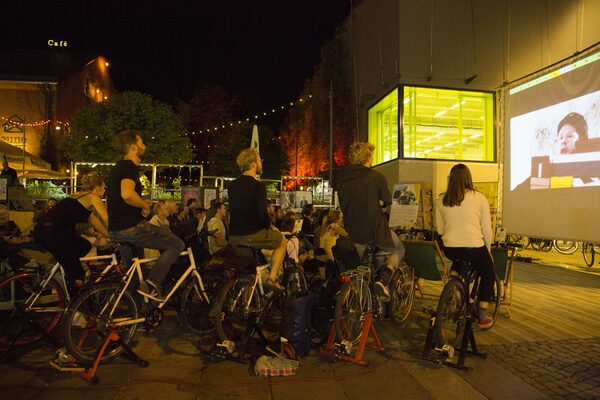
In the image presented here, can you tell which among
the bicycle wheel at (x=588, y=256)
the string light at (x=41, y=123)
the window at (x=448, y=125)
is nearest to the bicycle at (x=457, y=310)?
the bicycle wheel at (x=588, y=256)

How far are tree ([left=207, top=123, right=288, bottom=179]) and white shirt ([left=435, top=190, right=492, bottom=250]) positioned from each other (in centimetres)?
3311

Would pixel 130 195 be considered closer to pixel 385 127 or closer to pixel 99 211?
pixel 99 211

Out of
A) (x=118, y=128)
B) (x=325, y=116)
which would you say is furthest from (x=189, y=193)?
(x=325, y=116)

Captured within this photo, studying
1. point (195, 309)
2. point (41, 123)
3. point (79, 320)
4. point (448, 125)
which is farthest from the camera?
point (41, 123)

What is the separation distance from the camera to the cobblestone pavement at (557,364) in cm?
365

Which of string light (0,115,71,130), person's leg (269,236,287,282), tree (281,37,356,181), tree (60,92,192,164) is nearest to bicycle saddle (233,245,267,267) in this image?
person's leg (269,236,287,282)

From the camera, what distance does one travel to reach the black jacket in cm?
450

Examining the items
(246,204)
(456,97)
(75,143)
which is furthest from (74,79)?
(246,204)

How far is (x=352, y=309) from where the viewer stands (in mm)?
4316

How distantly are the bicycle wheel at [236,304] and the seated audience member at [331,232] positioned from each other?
2.18 metres

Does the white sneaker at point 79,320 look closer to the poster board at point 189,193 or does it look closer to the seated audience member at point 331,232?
the seated audience member at point 331,232

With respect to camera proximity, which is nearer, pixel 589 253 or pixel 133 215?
pixel 133 215

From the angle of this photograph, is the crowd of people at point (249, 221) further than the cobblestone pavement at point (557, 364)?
Yes

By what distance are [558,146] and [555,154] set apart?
185mm
